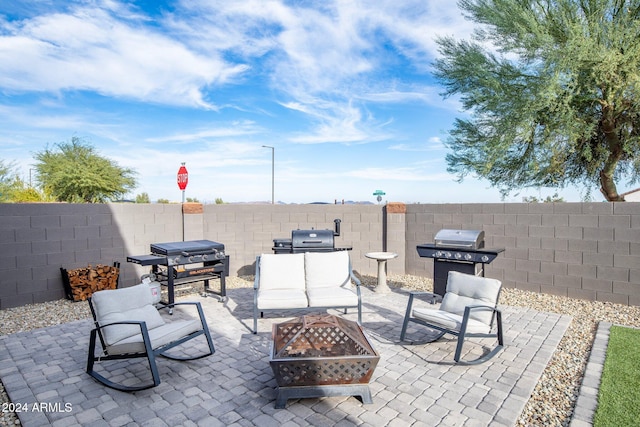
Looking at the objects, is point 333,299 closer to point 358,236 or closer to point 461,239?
point 461,239

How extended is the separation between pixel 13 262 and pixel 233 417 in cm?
534

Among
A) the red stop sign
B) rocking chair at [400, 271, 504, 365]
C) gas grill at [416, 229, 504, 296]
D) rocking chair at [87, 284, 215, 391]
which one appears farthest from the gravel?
the red stop sign

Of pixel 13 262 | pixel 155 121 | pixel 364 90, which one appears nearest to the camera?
pixel 13 262

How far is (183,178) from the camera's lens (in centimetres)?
1227

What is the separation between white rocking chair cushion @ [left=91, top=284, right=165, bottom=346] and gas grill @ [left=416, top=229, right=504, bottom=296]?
14.1ft

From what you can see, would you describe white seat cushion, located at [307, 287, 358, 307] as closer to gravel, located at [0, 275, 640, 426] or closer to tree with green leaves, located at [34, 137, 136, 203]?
gravel, located at [0, 275, 640, 426]

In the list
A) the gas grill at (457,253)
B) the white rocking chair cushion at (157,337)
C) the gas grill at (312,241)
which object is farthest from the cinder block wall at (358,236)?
the white rocking chair cushion at (157,337)

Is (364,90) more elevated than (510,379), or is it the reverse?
(364,90)

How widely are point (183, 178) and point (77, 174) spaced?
9647 mm

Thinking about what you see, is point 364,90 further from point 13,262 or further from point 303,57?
point 13,262

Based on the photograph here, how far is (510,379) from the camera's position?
11.0 ft

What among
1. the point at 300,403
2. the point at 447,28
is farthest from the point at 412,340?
the point at 447,28

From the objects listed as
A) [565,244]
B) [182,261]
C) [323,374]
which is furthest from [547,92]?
[182,261]

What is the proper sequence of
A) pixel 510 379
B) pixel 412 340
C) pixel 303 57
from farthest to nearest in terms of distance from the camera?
pixel 303 57 → pixel 412 340 → pixel 510 379
